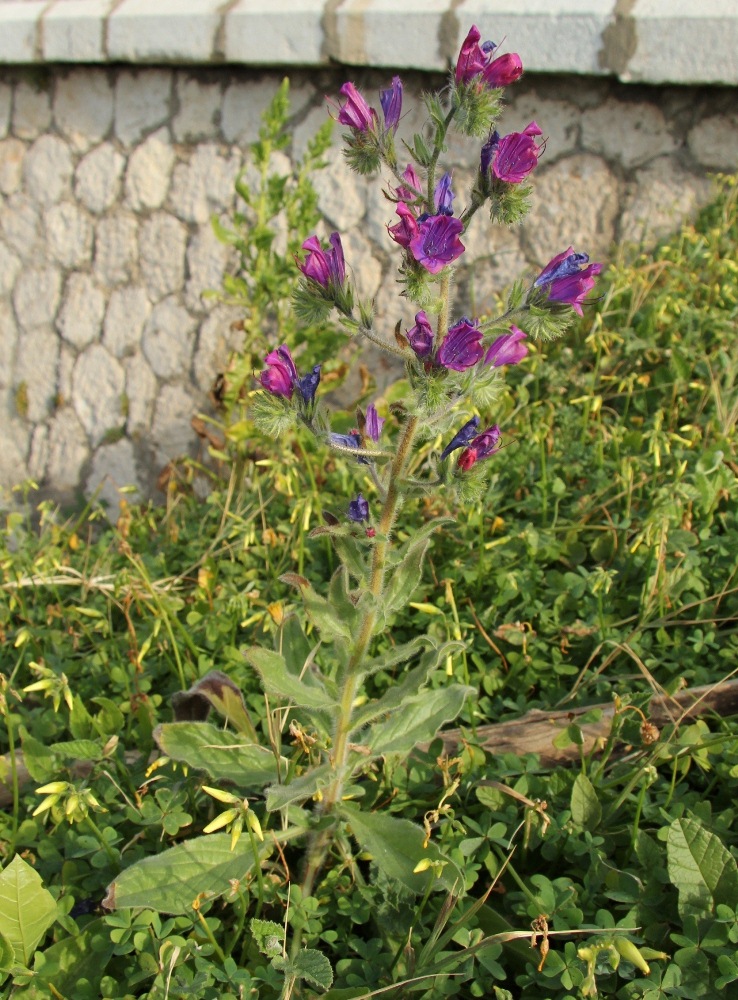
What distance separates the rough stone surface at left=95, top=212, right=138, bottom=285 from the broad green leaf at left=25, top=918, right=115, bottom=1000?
4587mm

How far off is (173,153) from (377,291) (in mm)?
1689

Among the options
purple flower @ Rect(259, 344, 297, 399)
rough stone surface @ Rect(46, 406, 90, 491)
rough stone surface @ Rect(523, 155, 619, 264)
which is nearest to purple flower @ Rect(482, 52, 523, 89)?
purple flower @ Rect(259, 344, 297, 399)

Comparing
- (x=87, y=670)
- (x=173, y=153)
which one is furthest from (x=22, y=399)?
(x=87, y=670)

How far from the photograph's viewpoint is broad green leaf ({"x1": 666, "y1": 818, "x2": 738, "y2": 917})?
1.84 metres

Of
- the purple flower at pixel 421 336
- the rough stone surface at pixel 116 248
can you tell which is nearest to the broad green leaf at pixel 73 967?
the purple flower at pixel 421 336

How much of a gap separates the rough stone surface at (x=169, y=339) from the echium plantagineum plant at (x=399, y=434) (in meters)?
3.53

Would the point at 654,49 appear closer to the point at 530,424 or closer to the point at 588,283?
the point at 530,424

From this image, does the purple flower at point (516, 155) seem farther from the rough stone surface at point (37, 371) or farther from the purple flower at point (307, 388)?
the rough stone surface at point (37, 371)

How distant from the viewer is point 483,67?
1.76 meters

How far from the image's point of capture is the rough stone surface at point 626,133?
423 cm

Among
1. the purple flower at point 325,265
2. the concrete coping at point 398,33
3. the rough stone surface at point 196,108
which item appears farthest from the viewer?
the rough stone surface at point 196,108

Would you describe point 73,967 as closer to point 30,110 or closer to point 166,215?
point 166,215

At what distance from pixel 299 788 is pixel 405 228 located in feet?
4.07

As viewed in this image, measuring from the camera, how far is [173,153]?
536cm
